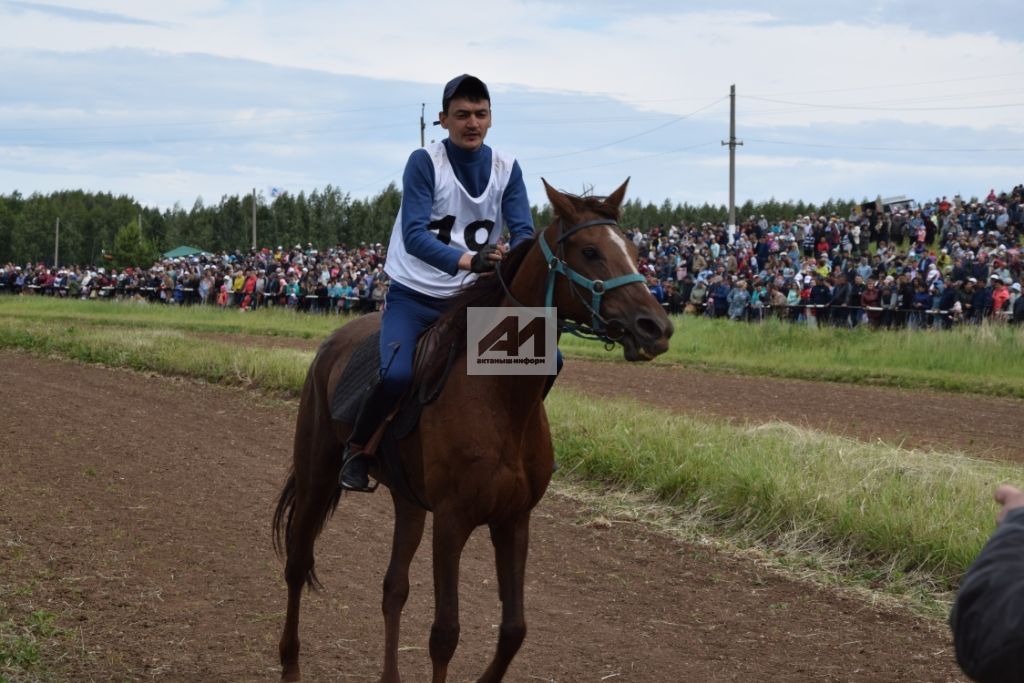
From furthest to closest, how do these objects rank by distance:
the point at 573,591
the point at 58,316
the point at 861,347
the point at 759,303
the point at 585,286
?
the point at 58,316, the point at 759,303, the point at 861,347, the point at 573,591, the point at 585,286

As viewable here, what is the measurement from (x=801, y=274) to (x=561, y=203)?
23.2 meters

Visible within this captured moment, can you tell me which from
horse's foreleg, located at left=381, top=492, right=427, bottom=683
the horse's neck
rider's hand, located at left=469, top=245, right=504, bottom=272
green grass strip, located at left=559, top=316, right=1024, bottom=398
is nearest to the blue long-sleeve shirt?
rider's hand, located at left=469, top=245, right=504, bottom=272

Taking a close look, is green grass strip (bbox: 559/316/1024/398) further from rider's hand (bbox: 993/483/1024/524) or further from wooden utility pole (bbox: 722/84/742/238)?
wooden utility pole (bbox: 722/84/742/238)

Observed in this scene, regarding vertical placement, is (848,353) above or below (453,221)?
below

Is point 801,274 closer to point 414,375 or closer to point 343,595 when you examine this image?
point 343,595

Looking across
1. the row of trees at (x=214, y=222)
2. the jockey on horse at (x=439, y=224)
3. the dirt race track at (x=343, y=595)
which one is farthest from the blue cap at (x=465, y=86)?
the row of trees at (x=214, y=222)

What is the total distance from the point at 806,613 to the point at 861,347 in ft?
50.0

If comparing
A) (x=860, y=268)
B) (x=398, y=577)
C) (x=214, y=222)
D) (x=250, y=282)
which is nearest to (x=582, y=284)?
(x=398, y=577)

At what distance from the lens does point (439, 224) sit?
5.94m

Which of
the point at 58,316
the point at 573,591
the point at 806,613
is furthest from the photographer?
the point at 58,316

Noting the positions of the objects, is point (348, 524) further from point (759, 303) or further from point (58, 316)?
point (58, 316)

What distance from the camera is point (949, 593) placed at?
291 inches

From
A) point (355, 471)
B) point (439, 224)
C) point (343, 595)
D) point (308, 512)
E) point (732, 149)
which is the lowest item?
point (343, 595)

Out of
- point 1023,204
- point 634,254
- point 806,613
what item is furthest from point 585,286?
point 1023,204
